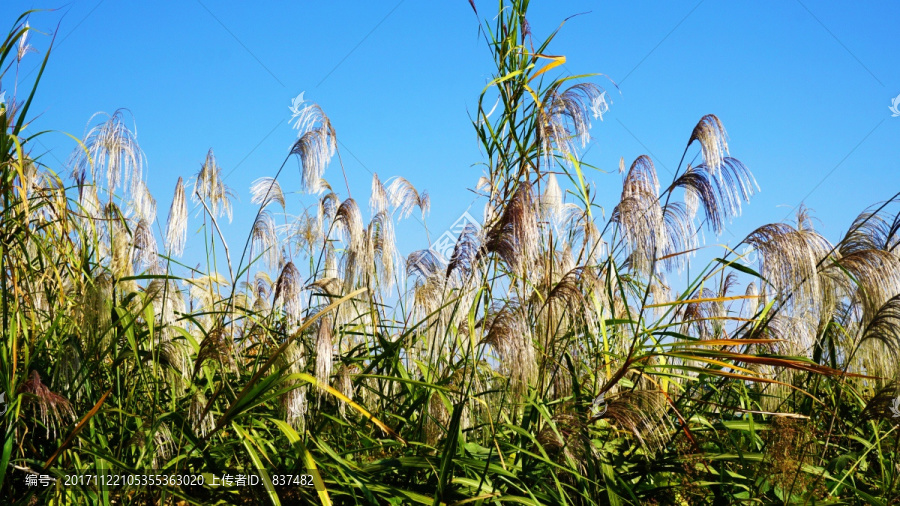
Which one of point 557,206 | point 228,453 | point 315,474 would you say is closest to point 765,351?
point 557,206

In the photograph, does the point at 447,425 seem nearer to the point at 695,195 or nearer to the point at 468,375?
the point at 468,375

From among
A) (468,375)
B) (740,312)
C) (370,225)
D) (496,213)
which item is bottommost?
(468,375)

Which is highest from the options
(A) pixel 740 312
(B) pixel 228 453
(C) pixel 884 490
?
(A) pixel 740 312

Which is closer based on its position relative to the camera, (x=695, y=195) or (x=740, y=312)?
(x=695, y=195)

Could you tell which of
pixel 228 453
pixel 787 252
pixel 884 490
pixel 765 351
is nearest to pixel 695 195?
pixel 787 252

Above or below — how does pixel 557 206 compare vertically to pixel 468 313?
above

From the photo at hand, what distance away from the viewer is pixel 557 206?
283 centimetres

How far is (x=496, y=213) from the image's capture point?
218 centimetres

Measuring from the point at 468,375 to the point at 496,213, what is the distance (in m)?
0.57

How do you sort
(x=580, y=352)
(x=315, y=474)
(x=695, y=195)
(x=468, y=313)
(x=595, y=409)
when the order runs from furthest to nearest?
(x=580, y=352) → (x=695, y=195) → (x=468, y=313) → (x=595, y=409) → (x=315, y=474)

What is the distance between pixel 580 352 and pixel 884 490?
1.10m

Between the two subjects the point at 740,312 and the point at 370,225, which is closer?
the point at 740,312

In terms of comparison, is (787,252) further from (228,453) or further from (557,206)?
(228,453)

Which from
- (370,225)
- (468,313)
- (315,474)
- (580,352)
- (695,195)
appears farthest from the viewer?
(370,225)
